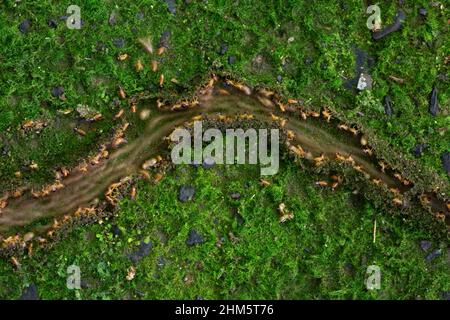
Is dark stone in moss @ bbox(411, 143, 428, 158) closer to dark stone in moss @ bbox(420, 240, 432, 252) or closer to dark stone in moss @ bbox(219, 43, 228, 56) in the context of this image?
dark stone in moss @ bbox(420, 240, 432, 252)

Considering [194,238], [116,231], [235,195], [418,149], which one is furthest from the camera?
[418,149]

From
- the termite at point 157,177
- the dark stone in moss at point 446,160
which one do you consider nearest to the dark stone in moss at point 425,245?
the dark stone in moss at point 446,160

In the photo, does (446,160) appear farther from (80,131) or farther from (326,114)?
(80,131)

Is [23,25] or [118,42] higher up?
[23,25]

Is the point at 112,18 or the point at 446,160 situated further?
the point at 446,160

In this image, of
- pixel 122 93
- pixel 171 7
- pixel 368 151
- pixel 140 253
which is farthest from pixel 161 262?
pixel 171 7

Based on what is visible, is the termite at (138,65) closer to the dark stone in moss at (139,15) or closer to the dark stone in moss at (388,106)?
the dark stone in moss at (139,15)
